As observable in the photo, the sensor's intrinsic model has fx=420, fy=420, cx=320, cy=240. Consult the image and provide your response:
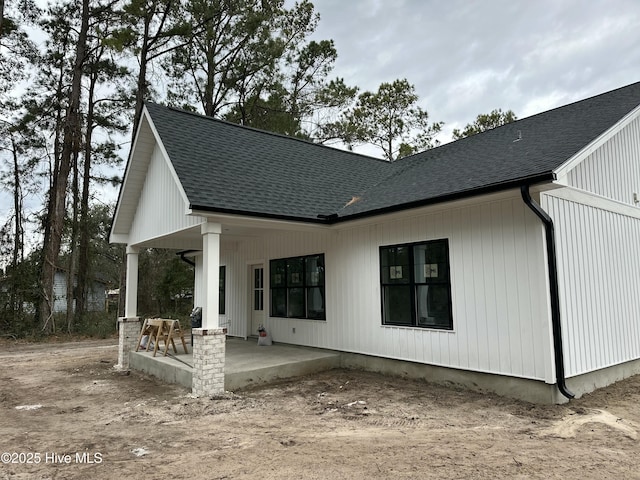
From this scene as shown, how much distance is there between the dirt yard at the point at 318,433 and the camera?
11.7 ft

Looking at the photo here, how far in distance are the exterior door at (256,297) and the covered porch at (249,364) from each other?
1377mm

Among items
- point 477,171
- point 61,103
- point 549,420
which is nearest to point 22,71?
point 61,103

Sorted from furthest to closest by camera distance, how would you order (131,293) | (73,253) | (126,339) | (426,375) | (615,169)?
(73,253) < (131,293) < (126,339) < (615,169) < (426,375)

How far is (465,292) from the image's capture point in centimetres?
623

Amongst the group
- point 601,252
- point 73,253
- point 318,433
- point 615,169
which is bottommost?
point 318,433

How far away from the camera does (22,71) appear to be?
668 inches

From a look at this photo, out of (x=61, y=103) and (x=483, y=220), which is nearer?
(x=483, y=220)

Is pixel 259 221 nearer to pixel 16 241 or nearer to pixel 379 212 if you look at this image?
pixel 379 212

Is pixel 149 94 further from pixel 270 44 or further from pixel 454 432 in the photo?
pixel 454 432

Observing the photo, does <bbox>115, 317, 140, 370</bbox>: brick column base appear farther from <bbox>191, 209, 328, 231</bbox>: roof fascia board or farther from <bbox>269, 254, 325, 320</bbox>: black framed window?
<bbox>191, 209, 328, 231</bbox>: roof fascia board

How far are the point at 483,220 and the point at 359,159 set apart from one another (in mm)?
6468

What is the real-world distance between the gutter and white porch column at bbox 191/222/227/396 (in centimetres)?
440

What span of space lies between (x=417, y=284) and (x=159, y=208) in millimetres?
5231

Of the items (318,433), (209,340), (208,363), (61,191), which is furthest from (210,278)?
(61,191)
